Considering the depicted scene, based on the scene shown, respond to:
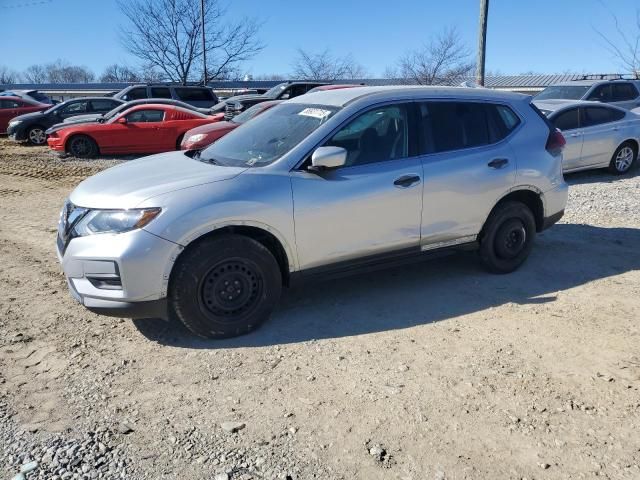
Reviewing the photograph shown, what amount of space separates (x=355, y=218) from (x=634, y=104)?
13544 mm

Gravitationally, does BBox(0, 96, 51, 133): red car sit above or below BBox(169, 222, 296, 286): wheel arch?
above

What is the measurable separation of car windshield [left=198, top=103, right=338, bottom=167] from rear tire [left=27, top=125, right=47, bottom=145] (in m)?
14.7

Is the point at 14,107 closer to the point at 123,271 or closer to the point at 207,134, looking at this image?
the point at 207,134

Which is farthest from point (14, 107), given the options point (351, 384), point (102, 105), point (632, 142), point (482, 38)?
point (351, 384)

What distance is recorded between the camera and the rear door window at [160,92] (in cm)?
2017

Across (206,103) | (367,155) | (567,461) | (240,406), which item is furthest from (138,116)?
(567,461)

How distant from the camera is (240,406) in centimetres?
330

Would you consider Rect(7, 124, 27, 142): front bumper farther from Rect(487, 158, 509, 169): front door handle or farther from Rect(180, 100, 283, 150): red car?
Rect(487, 158, 509, 169): front door handle

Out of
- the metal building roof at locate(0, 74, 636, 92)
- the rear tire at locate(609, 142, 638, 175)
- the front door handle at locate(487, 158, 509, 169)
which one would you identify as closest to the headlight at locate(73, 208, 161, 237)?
the front door handle at locate(487, 158, 509, 169)

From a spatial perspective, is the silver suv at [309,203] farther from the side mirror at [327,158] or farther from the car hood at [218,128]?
the car hood at [218,128]

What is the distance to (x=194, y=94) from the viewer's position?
2094 cm

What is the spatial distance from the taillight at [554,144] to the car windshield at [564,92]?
348 inches

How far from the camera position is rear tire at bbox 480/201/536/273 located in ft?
17.3

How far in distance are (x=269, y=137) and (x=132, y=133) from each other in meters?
10.9
